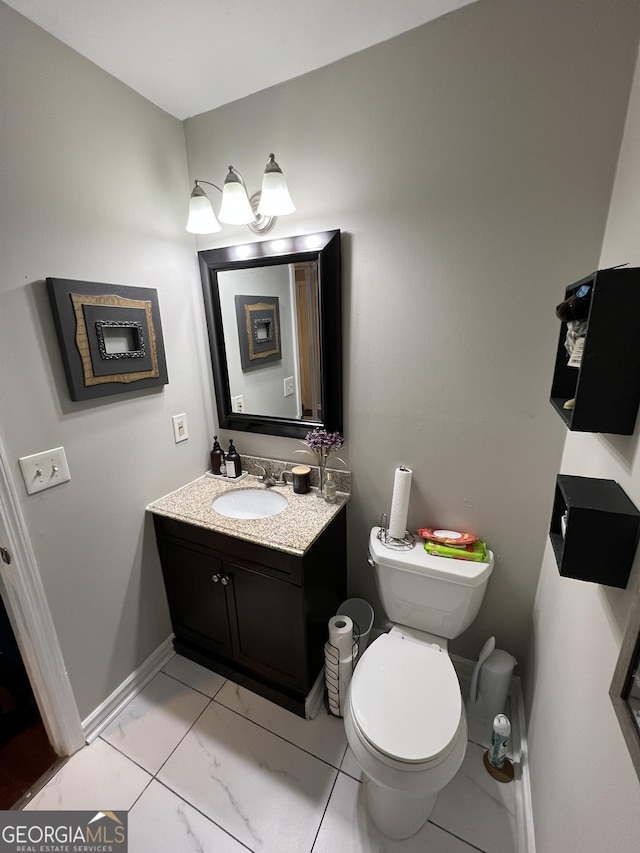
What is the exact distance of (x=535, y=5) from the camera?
3.10ft

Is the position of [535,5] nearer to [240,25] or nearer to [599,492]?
[240,25]

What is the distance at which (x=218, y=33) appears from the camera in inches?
42.2

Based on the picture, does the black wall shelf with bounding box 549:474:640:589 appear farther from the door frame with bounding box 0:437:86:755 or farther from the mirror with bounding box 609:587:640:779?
the door frame with bounding box 0:437:86:755

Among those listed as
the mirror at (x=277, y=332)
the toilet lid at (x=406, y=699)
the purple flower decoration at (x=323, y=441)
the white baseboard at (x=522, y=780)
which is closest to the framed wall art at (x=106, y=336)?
the mirror at (x=277, y=332)

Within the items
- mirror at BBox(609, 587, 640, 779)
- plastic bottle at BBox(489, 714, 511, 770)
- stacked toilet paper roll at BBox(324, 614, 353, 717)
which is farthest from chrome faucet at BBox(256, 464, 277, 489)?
mirror at BBox(609, 587, 640, 779)

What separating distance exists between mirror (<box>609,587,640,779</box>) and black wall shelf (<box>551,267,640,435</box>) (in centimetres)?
32

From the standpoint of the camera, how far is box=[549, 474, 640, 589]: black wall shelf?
63 cm

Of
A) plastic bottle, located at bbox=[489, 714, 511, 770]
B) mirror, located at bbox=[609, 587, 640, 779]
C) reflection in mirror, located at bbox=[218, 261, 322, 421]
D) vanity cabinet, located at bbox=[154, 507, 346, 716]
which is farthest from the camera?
reflection in mirror, located at bbox=[218, 261, 322, 421]

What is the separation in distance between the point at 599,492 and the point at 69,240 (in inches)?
65.1

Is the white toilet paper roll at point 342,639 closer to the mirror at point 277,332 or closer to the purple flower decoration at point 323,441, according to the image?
the purple flower decoration at point 323,441

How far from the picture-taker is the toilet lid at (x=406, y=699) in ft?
3.10

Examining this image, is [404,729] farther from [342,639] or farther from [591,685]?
[591,685]

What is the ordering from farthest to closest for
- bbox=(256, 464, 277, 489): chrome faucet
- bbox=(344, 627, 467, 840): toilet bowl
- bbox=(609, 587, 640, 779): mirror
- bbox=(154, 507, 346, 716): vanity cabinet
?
1. bbox=(256, 464, 277, 489): chrome faucet
2. bbox=(154, 507, 346, 716): vanity cabinet
3. bbox=(344, 627, 467, 840): toilet bowl
4. bbox=(609, 587, 640, 779): mirror

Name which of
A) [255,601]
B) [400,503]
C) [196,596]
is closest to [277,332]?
[400,503]
